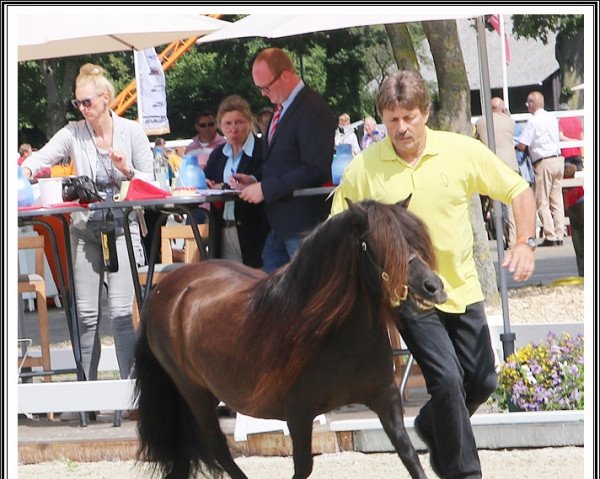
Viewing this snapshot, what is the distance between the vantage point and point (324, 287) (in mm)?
4660

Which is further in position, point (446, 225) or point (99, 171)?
point (99, 171)

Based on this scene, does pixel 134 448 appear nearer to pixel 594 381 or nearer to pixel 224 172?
pixel 224 172

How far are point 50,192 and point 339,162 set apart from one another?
5.82ft

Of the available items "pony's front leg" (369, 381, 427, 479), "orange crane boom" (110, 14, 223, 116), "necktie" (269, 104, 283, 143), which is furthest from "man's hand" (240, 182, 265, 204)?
"orange crane boom" (110, 14, 223, 116)

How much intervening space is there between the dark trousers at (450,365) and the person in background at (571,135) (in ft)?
44.7

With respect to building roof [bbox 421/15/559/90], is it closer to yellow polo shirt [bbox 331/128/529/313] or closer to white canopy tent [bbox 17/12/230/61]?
white canopy tent [bbox 17/12/230/61]

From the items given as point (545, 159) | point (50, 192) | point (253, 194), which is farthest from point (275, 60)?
point (545, 159)

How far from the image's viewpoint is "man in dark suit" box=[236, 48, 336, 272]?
691cm

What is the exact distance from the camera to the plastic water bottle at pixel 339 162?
7.23m

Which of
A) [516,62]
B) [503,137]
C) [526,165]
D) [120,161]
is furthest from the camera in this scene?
[516,62]

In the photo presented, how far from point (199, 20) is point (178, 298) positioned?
9.32 ft

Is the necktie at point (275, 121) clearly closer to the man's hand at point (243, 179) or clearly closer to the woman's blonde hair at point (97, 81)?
the man's hand at point (243, 179)

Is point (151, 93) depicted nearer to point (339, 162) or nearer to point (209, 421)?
point (339, 162)

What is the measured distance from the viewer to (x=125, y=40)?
27.4 ft
